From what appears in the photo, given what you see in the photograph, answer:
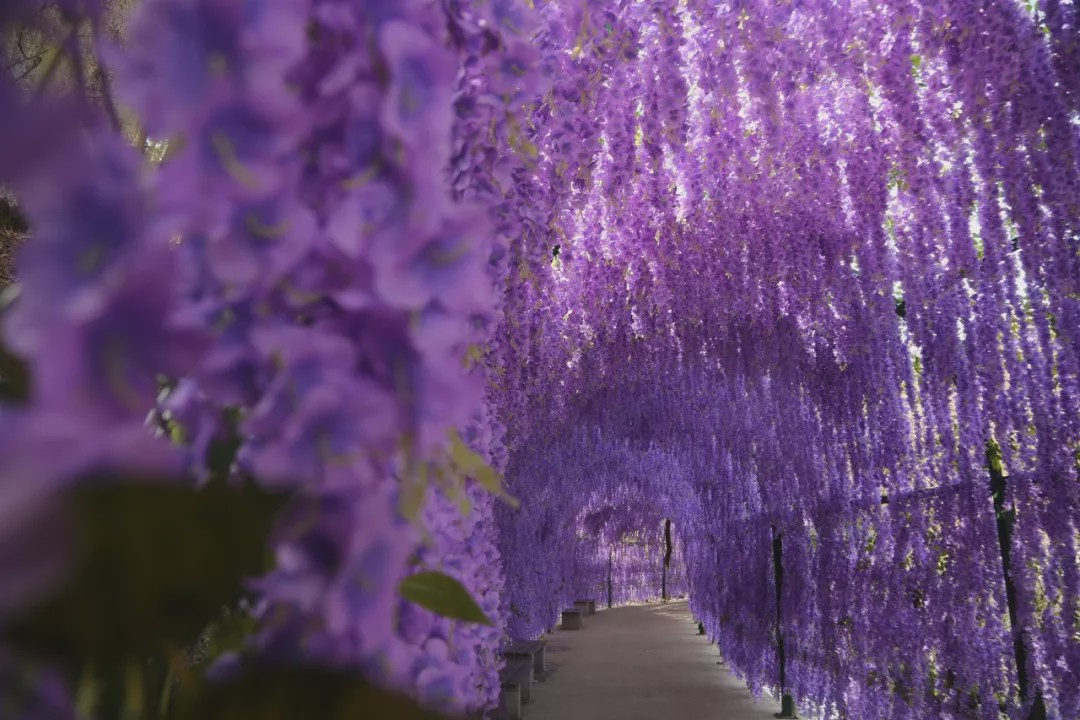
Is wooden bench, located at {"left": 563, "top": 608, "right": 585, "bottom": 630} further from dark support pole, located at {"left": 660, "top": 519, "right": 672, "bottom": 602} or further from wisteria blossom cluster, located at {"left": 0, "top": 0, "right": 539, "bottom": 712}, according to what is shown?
wisteria blossom cluster, located at {"left": 0, "top": 0, "right": 539, "bottom": 712}

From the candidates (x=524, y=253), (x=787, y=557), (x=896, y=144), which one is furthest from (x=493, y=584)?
(x=787, y=557)

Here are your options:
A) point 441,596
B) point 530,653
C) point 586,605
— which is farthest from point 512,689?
point 586,605

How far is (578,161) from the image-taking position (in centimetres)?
322

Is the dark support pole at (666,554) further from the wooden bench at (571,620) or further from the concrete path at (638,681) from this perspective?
the concrete path at (638,681)

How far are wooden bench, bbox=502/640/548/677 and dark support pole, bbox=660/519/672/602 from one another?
37.0 feet

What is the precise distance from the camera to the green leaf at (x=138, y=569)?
0.41 m

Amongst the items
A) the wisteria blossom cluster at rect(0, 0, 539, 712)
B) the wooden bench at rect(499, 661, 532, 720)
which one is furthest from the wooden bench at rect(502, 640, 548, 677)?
the wisteria blossom cluster at rect(0, 0, 539, 712)

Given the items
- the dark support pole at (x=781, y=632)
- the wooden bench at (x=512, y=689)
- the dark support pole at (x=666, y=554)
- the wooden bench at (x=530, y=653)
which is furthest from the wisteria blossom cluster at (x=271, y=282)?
the dark support pole at (x=666, y=554)

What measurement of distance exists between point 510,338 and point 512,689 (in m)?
4.84

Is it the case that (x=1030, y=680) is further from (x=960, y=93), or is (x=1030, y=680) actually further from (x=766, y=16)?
(x=766, y=16)

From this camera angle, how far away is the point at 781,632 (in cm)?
733

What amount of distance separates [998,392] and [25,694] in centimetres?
409

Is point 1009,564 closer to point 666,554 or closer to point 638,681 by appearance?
point 638,681

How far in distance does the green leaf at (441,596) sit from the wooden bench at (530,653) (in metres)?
8.26
